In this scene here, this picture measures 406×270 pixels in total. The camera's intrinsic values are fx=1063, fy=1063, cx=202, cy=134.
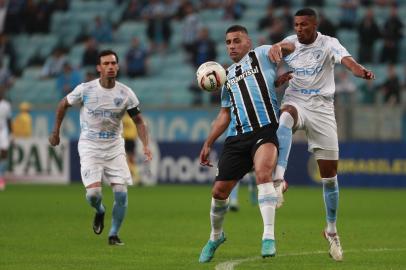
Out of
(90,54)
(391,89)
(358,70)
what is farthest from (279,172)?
(90,54)

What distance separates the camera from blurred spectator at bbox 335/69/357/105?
25.4m

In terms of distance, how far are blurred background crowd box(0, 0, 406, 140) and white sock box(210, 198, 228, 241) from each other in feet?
49.0

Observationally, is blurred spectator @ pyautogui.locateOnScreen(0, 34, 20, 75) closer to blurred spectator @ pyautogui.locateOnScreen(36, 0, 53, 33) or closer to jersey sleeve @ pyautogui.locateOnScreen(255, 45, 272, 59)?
blurred spectator @ pyautogui.locateOnScreen(36, 0, 53, 33)

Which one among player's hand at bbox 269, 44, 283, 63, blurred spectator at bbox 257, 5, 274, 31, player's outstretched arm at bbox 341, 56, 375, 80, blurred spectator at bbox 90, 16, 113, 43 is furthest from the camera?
blurred spectator at bbox 90, 16, 113, 43

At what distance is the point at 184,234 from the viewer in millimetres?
14156

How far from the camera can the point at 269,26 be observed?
29.9 m

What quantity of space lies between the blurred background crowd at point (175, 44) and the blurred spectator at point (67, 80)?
1.3 inches

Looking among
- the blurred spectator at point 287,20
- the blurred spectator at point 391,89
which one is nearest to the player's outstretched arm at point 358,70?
the blurred spectator at point 391,89

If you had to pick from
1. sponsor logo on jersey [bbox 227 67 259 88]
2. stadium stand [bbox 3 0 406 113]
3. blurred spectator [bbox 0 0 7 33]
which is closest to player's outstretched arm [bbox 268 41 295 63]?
sponsor logo on jersey [bbox 227 67 259 88]

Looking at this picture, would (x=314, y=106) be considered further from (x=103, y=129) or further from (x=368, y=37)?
(x=368, y=37)

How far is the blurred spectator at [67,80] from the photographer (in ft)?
95.8

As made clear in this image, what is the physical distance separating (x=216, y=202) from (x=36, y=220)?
645cm

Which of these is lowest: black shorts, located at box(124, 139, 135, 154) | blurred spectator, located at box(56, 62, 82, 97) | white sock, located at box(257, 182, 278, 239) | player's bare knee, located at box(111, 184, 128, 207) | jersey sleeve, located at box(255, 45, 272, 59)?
black shorts, located at box(124, 139, 135, 154)

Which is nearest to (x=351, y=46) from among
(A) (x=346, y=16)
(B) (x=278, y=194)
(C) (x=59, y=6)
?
(A) (x=346, y=16)
